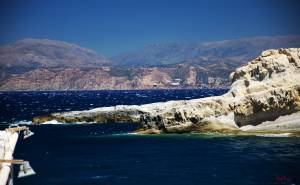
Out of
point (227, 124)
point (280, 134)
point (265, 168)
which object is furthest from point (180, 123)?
point (265, 168)

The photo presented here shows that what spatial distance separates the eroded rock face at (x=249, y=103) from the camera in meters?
69.3

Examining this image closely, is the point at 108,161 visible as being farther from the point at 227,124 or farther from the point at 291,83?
the point at 291,83

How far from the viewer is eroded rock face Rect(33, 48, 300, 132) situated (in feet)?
227

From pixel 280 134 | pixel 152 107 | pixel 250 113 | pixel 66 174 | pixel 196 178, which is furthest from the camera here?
pixel 152 107

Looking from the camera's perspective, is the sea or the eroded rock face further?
the eroded rock face

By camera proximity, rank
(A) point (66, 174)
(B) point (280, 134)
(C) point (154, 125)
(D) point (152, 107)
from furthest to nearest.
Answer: (D) point (152, 107)
(C) point (154, 125)
(B) point (280, 134)
(A) point (66, 174)

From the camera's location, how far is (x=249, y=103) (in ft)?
232

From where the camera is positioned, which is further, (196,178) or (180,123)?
(180,123)

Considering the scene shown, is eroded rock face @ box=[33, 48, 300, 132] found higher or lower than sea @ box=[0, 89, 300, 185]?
higher

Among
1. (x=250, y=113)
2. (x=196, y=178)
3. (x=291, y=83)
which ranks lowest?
(x=196, y=178)

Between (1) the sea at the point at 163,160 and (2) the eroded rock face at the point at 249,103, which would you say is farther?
(2) the eroded rock face at the point at 249,103

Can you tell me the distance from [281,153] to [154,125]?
2815cm

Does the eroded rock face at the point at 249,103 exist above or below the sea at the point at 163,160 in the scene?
above

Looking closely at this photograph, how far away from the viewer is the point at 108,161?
52281 mm
